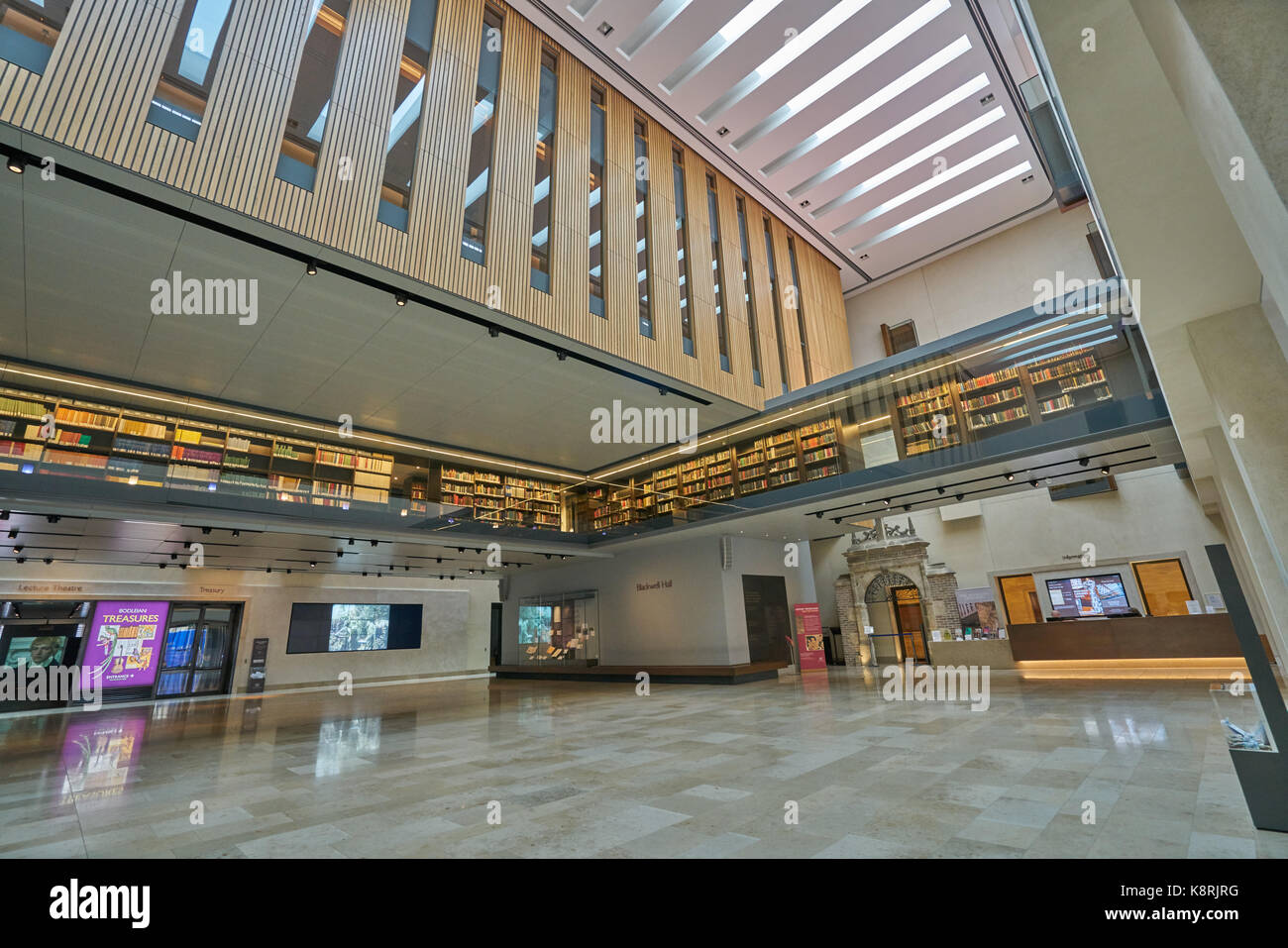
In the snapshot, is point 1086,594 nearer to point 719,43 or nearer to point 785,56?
point 785,56

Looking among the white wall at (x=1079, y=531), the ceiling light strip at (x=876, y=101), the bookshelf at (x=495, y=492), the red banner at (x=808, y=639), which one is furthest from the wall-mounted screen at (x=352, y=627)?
the ceiling light strip at (x=876, y=101)

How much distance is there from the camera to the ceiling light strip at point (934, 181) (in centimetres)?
1560

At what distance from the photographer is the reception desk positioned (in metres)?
9.12

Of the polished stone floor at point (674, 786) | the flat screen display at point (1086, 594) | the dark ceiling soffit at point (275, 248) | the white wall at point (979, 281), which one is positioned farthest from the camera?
the white wall at point (979, 281)

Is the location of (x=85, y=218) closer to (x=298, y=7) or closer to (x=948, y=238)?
(x=298, y=7)

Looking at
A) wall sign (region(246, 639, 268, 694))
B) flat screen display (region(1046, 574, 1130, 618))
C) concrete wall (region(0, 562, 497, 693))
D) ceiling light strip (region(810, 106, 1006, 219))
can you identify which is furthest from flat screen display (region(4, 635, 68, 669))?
flat screen display (region(1046, 574, 1130, 618))

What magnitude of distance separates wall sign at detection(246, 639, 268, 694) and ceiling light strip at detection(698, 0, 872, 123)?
1856cm

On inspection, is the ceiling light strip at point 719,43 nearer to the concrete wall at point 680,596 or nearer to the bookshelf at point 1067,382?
the bookshelf at point 1067,382

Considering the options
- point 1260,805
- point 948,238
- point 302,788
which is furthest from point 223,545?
point 948,238

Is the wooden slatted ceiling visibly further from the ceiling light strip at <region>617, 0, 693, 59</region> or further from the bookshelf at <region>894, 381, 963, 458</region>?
the bookshelf at <region>894, 381, 963, 458</region>

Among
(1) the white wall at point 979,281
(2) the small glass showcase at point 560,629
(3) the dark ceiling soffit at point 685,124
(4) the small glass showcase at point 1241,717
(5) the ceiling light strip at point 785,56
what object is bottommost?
(4) the small glass showcase at point 1241,717

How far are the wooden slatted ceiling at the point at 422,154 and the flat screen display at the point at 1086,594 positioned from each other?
29.0 feet

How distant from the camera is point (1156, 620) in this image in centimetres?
959

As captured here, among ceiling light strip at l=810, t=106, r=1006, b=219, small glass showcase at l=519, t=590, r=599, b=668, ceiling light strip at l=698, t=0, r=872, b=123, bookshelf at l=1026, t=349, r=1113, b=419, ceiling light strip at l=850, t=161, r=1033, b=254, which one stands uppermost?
ceiling light strip at l=698, t=0, r=872, b=123
